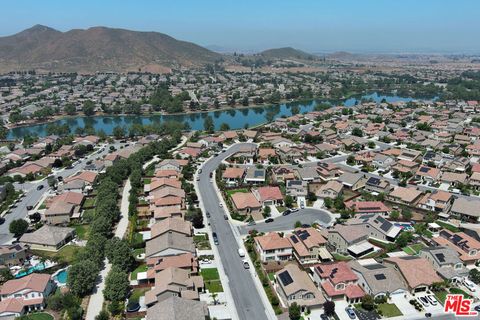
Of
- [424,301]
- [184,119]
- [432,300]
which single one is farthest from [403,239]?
[184,119]

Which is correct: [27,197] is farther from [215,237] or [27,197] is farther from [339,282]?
[339,282]

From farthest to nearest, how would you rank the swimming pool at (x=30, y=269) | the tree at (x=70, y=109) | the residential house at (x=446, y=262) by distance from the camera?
the tree at (x=70, y=109), the swimming pool at (x=30, y=269), the residential house at (x=446, y=262)

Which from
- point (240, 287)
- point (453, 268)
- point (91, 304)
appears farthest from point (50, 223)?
point (453, 268)

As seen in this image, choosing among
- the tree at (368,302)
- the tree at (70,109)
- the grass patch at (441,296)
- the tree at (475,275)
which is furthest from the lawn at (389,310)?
the tree at (70,109)

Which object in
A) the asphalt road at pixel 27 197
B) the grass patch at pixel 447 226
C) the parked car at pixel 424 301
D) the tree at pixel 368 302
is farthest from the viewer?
the asphalt road at pixel 27 197

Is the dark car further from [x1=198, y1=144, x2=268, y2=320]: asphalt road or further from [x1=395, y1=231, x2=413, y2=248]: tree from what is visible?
[x1=395, y1=231, x2=413, y2=248]: tree

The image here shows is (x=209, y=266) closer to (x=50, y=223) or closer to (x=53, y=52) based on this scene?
(x=50, y=223)

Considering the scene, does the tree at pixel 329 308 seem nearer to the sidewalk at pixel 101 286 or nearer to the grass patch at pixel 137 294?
the grass patch at pixel 137 294
